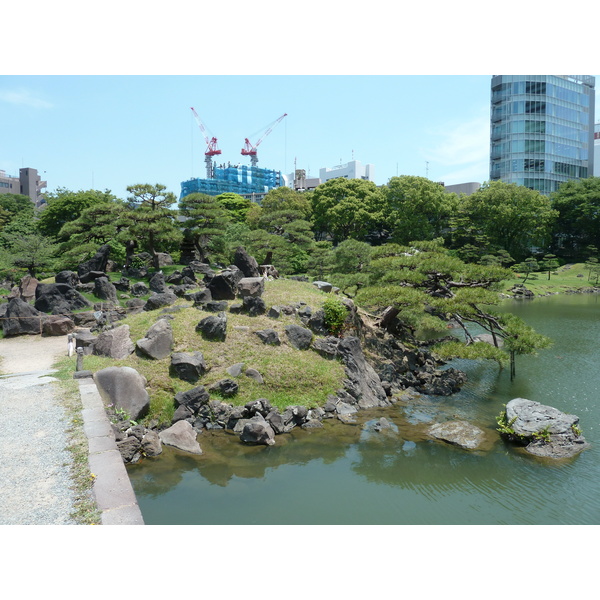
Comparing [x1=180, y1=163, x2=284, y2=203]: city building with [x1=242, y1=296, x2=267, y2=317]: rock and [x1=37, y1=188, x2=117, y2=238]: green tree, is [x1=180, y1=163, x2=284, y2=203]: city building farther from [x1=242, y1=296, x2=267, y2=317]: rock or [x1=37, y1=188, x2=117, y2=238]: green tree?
[x1=242, y1=296, x2=267, y2=317]: rock

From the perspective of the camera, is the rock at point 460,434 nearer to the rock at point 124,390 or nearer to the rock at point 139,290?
the rock at point 124,390

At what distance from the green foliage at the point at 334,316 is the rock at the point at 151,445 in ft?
25.3

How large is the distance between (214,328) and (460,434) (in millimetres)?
8340

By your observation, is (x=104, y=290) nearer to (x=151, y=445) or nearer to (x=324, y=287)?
(x=324, y=287)

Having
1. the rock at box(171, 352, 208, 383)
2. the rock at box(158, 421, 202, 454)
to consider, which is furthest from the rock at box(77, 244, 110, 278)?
the rock at box(158, 421, 202, 454)

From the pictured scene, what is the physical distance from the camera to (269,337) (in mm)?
15695

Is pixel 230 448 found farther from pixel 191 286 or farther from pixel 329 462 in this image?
pixel 191 286

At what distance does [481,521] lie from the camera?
8695 mm

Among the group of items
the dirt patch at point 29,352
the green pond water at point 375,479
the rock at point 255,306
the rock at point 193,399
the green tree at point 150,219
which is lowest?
the green pond water at point 375,479

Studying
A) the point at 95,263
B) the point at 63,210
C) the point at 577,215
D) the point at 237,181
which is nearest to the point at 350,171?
the point at 237,181

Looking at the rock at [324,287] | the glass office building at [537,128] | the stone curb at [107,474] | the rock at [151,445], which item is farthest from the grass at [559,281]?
the stone curb at [107,474]

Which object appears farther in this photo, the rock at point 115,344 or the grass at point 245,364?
the rock at point 115,344

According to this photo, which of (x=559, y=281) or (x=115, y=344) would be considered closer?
(x=115, y=344)

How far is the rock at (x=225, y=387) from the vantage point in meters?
13.6
